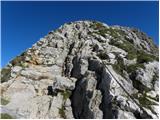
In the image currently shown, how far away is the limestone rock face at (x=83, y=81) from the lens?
4366 centimetres

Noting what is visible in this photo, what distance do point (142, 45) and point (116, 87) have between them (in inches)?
1521

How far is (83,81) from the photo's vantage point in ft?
171

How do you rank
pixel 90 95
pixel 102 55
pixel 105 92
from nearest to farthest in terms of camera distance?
pixel 105 92 < pixel 90 95 < pixel 102 55

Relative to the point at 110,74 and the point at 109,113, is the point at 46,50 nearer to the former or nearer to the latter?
the point at 110,74

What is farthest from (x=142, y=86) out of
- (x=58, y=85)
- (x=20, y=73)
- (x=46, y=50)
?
(x=46, y=50)

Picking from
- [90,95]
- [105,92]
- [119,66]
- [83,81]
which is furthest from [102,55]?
[105,92]

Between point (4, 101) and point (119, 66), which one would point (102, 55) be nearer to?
point (119, 66)

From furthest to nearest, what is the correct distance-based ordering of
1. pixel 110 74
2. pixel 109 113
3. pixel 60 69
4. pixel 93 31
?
pixel 93 31 < pixel 60 69 < pixel 110 74 < pixel 109 113

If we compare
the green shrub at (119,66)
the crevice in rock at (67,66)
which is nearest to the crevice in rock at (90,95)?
the green shrub at (119,66)

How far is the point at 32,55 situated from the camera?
68.5 metres

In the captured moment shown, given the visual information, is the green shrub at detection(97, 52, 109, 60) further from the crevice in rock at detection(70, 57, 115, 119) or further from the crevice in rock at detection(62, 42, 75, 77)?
the crevice in rock at detection(62, 42, 75, 77)

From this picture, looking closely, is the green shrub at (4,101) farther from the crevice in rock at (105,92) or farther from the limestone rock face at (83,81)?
the crevice in rock at (105,92)

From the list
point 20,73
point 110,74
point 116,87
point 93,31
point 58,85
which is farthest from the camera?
point 93,31

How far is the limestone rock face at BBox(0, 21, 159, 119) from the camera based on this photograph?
143ft
